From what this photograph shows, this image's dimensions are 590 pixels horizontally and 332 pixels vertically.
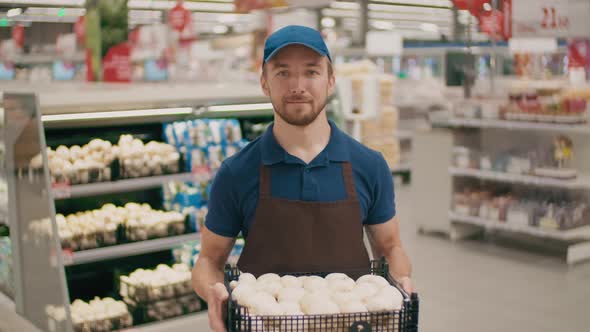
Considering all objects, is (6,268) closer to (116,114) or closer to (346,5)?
(116,114)

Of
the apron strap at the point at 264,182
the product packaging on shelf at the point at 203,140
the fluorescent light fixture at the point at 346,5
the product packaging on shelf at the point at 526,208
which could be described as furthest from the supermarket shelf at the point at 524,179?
the fluorescent light fixture at the point at 346,5

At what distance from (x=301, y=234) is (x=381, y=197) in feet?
0.92

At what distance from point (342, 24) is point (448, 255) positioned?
31.0 metres

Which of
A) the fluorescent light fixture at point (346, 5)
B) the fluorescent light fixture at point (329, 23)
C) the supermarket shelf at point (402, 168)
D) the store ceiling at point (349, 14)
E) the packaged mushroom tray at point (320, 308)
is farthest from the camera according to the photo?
the fluorescent light fixture at point (329, 23)

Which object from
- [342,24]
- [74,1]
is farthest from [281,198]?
[342,24]

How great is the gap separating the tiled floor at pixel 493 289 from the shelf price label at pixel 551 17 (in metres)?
2.37

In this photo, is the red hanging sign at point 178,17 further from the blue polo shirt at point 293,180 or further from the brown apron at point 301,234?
the brown apron at point 301,234

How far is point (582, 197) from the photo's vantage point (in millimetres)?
7078

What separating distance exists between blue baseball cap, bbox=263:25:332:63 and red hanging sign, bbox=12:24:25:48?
1134 cm

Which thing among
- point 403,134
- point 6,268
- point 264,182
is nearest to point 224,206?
point 264,182

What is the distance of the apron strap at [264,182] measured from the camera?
190cm

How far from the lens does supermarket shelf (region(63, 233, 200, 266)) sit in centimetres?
393

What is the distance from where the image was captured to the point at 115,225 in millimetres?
4195

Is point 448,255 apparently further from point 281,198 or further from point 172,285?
point 281,198
